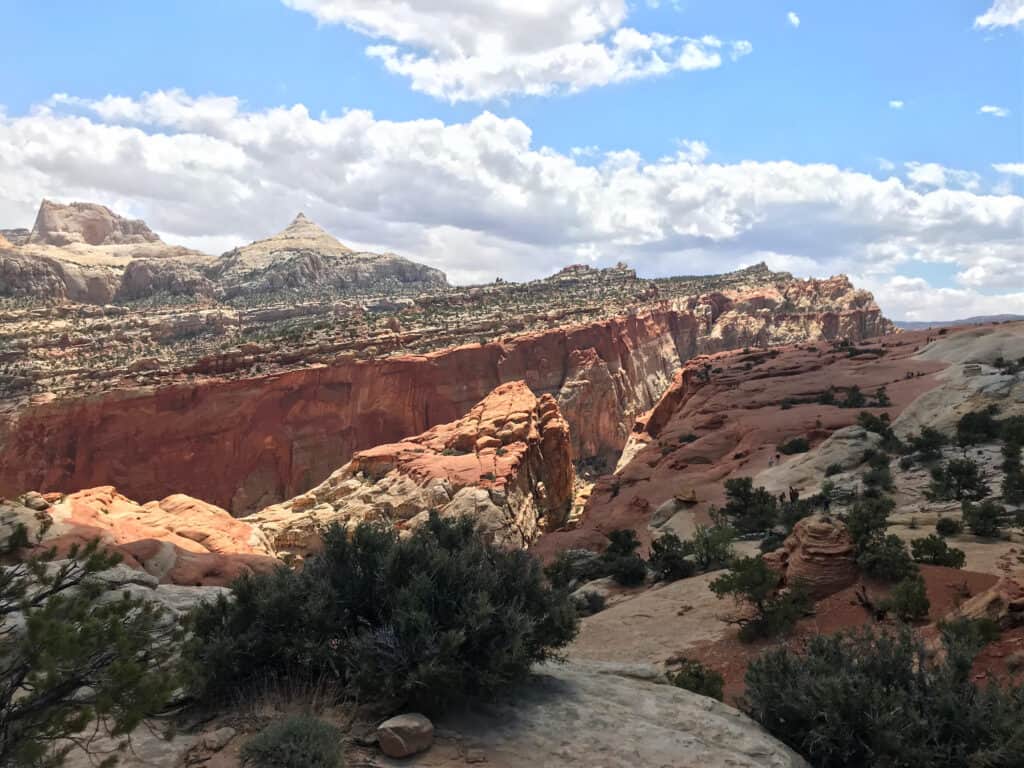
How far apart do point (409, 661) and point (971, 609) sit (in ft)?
26.9

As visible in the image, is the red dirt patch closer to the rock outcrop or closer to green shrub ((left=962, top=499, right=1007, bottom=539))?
green shrub ((left=962, top=499, right=1007, bottom=539))

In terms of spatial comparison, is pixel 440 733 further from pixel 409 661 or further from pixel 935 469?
pixel 935 469

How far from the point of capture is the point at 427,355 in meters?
54.6

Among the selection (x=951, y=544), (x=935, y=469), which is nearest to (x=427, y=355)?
(x=935, y=469)

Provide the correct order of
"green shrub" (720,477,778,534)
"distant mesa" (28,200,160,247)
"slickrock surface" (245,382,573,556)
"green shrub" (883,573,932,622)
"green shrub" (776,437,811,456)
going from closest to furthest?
"green shrub" (883,573,932,622), "green shrub" (720,477,778,534), "slickrock surface" (245,382,573,556), "green shrub" (776,437,811,456), "distant mesa" (28,200,160,247)

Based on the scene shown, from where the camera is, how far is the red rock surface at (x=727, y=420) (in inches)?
1176

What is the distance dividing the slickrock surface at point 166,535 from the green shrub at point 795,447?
2306 cm

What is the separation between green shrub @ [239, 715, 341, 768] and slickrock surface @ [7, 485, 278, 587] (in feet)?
20.8

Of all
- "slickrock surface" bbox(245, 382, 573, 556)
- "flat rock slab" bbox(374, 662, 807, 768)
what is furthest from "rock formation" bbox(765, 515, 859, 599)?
"slickrock surface" bbox(245, 382, 573, 556)

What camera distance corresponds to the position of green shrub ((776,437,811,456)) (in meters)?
31.4

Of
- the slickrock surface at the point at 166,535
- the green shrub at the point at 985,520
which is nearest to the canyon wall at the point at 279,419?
the slickrock surface at the point at 166,535

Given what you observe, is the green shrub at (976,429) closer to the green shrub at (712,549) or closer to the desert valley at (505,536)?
the desert valley at (505,536)

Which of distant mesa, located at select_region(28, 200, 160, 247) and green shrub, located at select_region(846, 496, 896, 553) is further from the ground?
distant mesa, located at select_region(28, 200, 160, 247)

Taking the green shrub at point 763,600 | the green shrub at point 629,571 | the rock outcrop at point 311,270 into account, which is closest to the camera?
the green shrub at point 763,600
